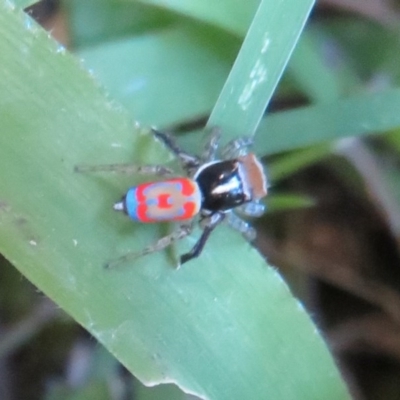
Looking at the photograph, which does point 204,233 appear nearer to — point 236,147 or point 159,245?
point 159,245

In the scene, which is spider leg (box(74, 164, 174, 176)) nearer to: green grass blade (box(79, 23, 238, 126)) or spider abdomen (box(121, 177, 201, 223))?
spider abdomen (box(121, 177, 201, 223))

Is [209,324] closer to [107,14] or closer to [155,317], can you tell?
[155,317]

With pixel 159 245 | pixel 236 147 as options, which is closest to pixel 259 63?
pixel 236 147

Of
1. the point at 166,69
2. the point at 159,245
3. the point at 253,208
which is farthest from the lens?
the point at 253,208

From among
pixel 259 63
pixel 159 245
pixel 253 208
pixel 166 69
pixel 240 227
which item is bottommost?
pixel 253 208

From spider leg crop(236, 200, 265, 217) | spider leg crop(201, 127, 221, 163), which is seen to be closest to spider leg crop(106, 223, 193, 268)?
spider leg crop(201, 127, 221, 163)

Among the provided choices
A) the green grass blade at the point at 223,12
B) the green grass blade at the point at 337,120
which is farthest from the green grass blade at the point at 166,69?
the green grass blade at the point at 337,120

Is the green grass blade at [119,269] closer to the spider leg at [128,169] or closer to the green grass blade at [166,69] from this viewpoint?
the spider leg at [128,169]

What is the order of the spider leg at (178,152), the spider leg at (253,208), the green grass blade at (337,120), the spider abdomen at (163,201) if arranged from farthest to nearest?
the spider leg at (253,208)
the green grass blade at (337,120)
the spider leg at (178,152)
the spider abdomen at (163,201)
